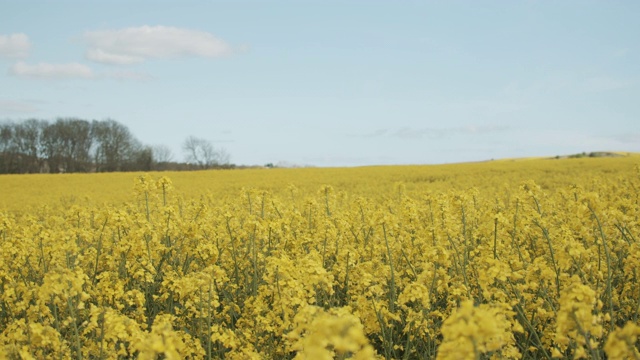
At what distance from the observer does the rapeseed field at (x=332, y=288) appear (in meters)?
2.79

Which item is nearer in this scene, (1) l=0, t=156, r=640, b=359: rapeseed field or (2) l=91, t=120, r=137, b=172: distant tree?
(1) l=0, t=156, r=640, b=359: rapeseed field

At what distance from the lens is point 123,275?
6609 millimetres

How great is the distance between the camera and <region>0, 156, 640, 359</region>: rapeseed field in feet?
9.17

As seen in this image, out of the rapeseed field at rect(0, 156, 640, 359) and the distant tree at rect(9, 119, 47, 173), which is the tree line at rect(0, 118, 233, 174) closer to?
the distant tree at rect(9, 119, 47, 173)

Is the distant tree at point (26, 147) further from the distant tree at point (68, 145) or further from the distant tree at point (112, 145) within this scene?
the distant tree at point (112, 145)

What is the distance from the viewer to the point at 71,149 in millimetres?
69188

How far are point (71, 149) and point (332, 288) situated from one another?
72.6 m

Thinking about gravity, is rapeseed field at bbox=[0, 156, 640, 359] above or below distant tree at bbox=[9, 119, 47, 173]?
below

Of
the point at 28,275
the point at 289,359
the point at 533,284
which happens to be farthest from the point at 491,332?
the point at 28,275

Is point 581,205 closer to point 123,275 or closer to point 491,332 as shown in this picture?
point 491,332

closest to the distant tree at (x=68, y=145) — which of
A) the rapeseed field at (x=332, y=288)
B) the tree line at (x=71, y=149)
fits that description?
the tree line at (x=71, y=149)

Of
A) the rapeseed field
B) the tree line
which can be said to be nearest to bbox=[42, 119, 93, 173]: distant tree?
the tree line

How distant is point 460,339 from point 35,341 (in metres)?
3.31

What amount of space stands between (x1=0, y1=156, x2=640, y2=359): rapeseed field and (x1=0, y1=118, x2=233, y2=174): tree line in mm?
62602
